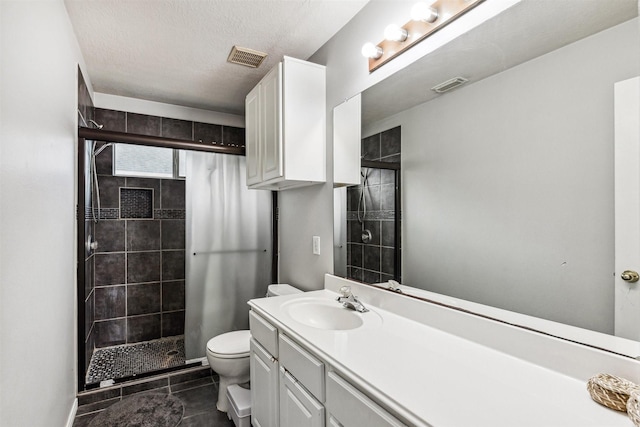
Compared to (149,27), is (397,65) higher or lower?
lower

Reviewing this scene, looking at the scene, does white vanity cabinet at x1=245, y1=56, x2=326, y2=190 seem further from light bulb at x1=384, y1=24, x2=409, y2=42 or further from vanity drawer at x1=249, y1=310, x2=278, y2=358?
vanity drawer at x1=249, y1=310, x2=278, y2=358

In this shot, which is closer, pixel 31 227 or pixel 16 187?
pixel 16 187

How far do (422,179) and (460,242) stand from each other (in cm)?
33

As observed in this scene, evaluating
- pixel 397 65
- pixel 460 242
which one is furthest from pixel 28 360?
pixel 397 65

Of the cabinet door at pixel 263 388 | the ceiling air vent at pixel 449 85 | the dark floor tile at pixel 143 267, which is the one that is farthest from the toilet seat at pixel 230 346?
the ceiling air vent at pixel 449 85

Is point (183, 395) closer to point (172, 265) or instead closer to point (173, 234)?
point (172, 265)

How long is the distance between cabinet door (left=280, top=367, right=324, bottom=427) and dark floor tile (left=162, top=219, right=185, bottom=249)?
95.0 inches

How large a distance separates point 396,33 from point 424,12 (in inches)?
7.1

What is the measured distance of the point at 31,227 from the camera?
125 cm

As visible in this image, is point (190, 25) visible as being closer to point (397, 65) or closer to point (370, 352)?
point (397, 65)

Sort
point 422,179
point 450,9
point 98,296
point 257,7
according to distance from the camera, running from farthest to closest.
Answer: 1. point 98,296
2. point 257,7
3. point 422,179
4. point 450,9

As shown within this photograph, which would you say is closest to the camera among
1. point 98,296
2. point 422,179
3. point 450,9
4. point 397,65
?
point 450,9

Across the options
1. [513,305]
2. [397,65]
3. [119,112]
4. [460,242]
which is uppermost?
[119,112]

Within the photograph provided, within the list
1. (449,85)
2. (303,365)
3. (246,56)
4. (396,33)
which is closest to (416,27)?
(396,33)
